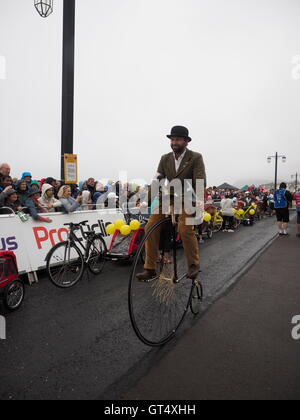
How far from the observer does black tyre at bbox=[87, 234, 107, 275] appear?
20.7 ft

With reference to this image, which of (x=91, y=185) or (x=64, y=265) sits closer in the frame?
(x=64, y=265)

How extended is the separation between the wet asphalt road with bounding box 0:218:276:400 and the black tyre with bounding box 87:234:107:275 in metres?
0.71

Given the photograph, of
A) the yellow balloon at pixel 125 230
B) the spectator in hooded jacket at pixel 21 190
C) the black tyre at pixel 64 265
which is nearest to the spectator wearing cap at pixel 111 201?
the yellow balloon at pixel 125 230

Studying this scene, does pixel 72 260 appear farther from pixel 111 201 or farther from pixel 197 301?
pixel 111 201

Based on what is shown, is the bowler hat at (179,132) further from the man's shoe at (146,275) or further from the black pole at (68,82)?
the black pole at (68,82)

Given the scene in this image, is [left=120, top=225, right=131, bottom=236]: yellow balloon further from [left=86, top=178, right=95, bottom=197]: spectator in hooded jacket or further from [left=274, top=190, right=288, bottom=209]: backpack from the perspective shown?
[left=274, top=190, right=288, bottom=209]: backpack

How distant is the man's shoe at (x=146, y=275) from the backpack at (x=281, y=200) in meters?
11.1

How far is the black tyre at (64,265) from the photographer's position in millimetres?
5284

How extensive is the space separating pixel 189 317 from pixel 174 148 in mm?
2496

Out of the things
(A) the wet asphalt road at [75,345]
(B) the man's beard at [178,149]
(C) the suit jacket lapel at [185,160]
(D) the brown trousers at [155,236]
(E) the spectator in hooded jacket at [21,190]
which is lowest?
(A) the wet asphalt road at [75,345]

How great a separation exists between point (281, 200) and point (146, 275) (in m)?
11.2

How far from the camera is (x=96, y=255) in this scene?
256 inches

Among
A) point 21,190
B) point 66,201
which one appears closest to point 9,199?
point 21,190
